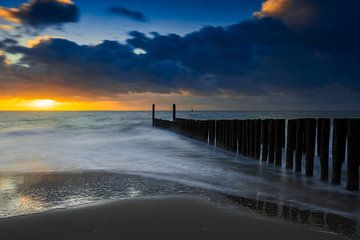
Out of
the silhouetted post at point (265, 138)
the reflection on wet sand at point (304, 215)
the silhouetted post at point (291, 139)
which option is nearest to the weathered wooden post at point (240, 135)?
the silhouetted post at point (265, 138)

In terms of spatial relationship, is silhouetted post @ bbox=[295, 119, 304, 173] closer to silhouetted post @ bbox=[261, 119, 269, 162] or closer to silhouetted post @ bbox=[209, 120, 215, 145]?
silhouetted post @ bbox=[261, 119, 269, 162]

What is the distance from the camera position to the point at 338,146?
712cm

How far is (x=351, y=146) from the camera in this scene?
6711 mm

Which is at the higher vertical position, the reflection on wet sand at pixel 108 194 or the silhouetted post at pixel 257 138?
the silhouetted post at pixel 257 138

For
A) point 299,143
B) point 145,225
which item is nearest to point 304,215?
point 145,225

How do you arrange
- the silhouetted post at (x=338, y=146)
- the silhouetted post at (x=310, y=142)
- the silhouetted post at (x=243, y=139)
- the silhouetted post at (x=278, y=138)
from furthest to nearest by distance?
the silhouetted post at (x=243, y=139) < the silhouetted post at (x=278, y=138) < the silhouetted post at (x=310, y=142) < the silhouetted post at (x=338, y=146)

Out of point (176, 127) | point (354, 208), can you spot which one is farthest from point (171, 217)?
point (176, 127)

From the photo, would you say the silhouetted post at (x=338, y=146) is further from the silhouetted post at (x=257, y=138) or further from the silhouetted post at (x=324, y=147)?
the silhouetted post at (x=257, y=138)

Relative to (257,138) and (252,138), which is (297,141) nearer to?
(257,138)

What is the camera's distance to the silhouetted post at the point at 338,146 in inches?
279

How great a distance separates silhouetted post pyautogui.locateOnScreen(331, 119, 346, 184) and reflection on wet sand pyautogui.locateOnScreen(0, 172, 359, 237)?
2.66m

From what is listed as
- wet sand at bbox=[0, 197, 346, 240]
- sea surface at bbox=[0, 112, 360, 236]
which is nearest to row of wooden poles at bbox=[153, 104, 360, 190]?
sea surface at bbox=[0, 112, 360, 236]

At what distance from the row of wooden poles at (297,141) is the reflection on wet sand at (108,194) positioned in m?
2.66

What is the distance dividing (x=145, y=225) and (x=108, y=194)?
1.69 metres
